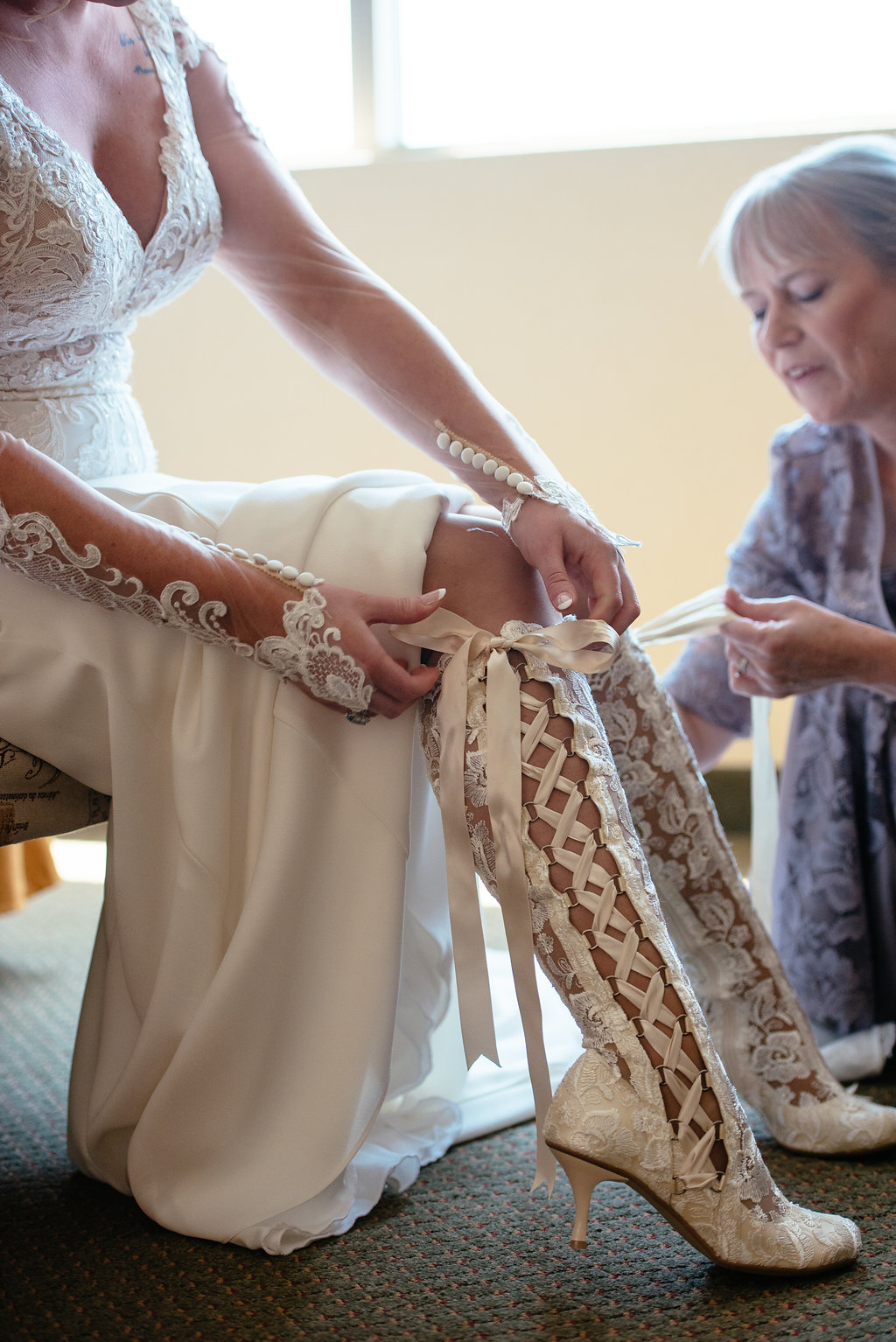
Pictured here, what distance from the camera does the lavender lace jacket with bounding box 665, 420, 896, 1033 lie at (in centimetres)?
147

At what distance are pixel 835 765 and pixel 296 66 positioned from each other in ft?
7.61

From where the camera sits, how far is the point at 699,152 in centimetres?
253

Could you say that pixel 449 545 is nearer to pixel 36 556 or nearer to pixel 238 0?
pixel 36 556

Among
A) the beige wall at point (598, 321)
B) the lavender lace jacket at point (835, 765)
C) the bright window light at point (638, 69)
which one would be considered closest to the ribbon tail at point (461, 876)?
the lavender lace jacket at point (835, 765)

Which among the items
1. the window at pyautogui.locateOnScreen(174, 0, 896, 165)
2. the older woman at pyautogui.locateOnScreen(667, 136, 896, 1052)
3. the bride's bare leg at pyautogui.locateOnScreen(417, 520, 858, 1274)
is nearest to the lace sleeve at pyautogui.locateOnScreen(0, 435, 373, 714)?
the bride's bare leg at pyautogui.locateOnScreen(417, 520, 858, 1274)

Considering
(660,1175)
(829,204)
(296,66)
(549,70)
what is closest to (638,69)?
(549,70)

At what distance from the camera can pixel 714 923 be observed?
122 centimetres

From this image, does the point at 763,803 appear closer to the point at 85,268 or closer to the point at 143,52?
the point at 85,268

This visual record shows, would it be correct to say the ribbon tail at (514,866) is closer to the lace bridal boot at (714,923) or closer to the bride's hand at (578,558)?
the bride's hand at (578,558)

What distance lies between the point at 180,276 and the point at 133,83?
19cm

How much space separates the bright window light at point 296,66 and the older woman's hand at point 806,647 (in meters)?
1.99

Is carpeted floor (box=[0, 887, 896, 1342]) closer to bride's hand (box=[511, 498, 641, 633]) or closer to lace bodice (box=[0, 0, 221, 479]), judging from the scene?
bride's hand (box=[511, 498, 641, 633])

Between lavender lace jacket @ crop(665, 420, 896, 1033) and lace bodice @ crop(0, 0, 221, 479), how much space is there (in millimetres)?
809

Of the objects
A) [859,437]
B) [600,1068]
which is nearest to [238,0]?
[859,437]
